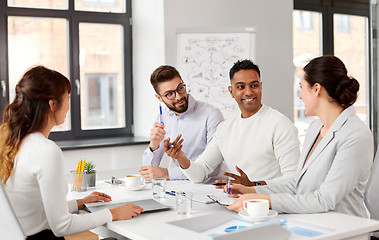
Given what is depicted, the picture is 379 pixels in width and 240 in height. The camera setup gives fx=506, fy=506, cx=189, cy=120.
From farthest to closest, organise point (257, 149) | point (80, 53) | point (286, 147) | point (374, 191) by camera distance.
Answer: point (80, 53) < point (257, 149) < point (286, 147) < point (374, 191)

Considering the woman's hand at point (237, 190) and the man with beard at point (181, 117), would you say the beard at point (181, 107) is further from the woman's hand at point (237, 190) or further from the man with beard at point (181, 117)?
the woman's hand at point (237, 190)

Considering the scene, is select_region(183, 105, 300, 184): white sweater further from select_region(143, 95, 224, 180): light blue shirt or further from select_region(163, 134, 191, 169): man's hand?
select_region(143, 95, 224, 180): light blue shirt

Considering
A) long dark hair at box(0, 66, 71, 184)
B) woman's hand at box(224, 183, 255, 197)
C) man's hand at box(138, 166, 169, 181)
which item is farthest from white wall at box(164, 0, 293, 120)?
long dark hair at box(0, 66, 71, 184)

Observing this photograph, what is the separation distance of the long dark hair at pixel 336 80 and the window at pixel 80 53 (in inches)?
120

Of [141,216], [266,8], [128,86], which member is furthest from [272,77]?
[141,216]

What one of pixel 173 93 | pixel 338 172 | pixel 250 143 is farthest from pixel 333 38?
pixel 338 172

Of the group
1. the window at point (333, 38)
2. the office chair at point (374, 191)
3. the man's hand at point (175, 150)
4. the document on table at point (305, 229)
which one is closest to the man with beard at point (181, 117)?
the man's hand at point (175, 150)

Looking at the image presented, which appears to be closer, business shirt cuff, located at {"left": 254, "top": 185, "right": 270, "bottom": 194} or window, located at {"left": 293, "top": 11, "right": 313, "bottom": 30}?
business shirt cuff, located at {"left": 254, "top": 185, "right": 270, "bottom": 194}

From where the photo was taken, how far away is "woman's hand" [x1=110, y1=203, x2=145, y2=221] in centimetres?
193

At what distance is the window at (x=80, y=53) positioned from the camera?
4.55 meters

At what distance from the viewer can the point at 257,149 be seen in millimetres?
2809

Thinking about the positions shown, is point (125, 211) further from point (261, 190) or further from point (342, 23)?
point (342, 23)

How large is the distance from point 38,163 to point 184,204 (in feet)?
1.93

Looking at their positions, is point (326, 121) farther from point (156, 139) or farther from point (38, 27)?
point (38, 27)
